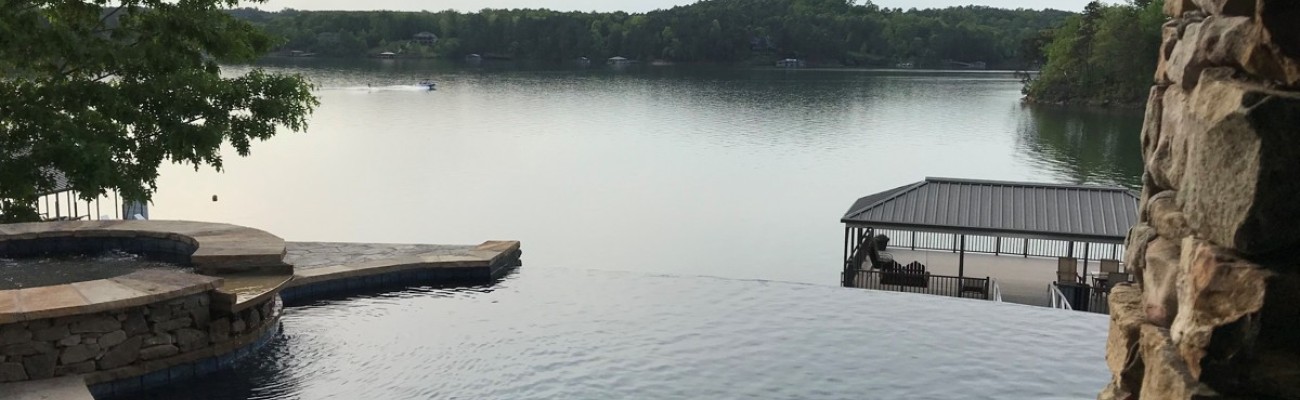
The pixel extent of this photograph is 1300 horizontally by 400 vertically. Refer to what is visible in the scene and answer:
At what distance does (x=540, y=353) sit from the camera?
1336cm

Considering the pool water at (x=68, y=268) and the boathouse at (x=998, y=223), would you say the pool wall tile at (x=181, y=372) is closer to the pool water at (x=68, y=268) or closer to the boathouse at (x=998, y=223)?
the pool water at (x=68, y=268)

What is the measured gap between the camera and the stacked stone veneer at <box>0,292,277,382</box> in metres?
10.5

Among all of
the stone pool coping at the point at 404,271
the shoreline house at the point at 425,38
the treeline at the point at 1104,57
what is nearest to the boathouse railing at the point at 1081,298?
the stone pool coping at the point at 404,271

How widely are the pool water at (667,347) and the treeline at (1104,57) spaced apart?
74205 mm

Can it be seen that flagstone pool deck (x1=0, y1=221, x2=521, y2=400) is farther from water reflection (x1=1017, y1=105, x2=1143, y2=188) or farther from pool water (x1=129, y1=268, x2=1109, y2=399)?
water reflection (x1=1017, y1=105, x2=1143, y2=188)

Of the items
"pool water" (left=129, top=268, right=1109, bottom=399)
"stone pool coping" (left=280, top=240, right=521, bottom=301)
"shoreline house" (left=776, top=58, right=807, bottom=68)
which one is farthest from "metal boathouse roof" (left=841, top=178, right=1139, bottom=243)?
"shoreline house" (left=776, top=58, right=807, bottom=68)

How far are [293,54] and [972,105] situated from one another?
105376 mm

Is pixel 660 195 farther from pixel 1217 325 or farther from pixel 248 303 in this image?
pixel 1217 325

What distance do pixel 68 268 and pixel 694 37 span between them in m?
155

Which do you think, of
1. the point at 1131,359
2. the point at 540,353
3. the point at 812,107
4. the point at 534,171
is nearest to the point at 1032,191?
the point at 540,353

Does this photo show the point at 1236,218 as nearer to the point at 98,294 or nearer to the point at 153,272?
the point at 98,294

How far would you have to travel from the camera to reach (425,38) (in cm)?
18188

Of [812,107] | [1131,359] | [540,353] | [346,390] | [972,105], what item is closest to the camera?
[1131,359]

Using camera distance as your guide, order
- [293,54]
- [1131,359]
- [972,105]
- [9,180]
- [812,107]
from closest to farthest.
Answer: [1131,359] < [9,180] < [812,107] < [972,105] < [293,54]
